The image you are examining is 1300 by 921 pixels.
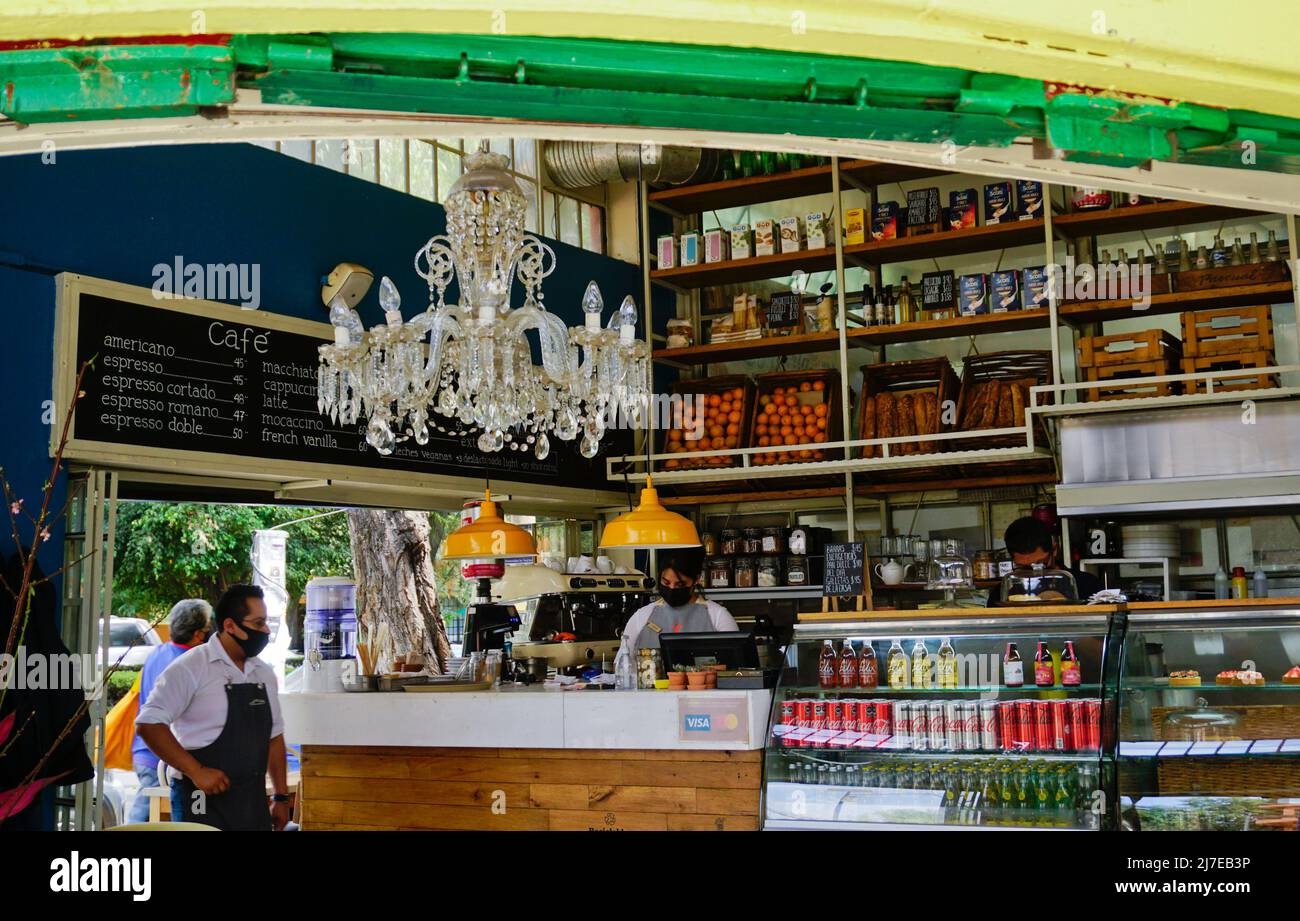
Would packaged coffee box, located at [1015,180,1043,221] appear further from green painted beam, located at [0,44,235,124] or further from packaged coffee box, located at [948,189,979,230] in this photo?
green painted beam, located at [0,44,235,124]

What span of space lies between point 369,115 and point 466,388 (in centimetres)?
337

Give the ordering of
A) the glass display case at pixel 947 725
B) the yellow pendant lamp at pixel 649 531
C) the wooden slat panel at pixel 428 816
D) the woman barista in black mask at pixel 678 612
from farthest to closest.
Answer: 1. the woman barista in black mask at pixel 678 612
2. the yellow pendant lamp at pixel 649 531
3. the wooden slat panel at pixel 428 816
4. the glass display case at pixel 947 725

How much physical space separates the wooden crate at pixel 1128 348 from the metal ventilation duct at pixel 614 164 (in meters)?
2.81

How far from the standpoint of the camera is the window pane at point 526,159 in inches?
321

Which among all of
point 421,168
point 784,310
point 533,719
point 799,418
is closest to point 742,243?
point 784,310

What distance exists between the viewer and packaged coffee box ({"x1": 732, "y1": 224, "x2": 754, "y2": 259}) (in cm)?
810

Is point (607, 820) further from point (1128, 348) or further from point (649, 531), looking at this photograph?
point (1128, 348)

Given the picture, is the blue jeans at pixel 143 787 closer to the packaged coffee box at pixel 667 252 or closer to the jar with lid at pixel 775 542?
the jar with lid at pixel 775 542

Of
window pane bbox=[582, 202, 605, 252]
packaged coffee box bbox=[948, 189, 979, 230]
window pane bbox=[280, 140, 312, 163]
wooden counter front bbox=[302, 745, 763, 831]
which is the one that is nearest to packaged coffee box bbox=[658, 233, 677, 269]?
window pane bbox=[582, 202, 605, 252]

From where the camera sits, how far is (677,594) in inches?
250

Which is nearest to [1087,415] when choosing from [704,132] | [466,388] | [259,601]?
Result: [466,388]

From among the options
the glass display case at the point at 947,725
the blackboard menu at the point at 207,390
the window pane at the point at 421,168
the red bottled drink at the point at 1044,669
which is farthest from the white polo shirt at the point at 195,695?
the window pane at the point at 421,168
